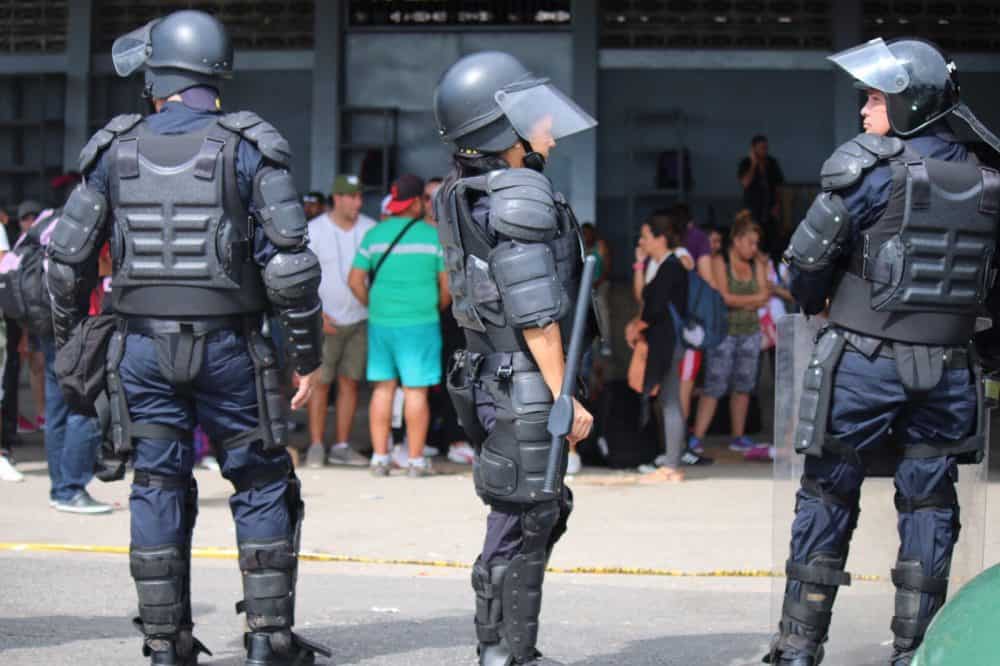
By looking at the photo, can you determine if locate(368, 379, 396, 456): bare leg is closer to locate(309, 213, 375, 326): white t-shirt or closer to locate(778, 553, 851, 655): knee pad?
locate(309, 213, 375, 326): white t-shirt

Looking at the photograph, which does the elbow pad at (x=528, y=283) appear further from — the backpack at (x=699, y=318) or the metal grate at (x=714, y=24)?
the metal grate at (x=714, y=24)

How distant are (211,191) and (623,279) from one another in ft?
38.2

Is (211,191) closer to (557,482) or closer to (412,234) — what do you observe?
(557,482)

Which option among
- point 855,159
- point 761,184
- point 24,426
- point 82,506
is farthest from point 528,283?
point 761,184

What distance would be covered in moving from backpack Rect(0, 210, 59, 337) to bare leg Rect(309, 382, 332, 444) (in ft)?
7.00

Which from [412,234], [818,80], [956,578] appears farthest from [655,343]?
[818,80]

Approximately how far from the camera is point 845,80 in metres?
17.1

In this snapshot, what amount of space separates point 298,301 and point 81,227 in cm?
73

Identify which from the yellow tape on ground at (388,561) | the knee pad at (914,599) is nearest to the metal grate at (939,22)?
the yellow tape on ground at (388,561)

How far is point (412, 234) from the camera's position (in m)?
11.0

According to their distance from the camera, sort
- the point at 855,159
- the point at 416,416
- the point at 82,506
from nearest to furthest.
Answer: the point at 855,159
the point at 82,506
the point at 416,416

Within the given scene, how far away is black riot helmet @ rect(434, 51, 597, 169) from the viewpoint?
18.2ft

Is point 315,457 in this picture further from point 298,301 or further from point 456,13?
point 456,13

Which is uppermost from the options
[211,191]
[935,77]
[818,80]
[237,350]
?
[818,80]
